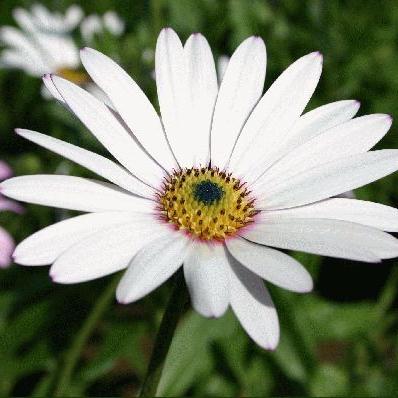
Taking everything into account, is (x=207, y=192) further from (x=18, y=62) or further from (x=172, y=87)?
(x=18, y=62)

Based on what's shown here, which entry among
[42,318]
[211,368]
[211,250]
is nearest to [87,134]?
[42,318]

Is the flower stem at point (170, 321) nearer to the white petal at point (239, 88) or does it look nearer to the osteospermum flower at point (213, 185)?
the osteospermum flower at point (213, 185)

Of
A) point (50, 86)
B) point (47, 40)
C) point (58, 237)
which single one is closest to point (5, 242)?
point (50, 86)

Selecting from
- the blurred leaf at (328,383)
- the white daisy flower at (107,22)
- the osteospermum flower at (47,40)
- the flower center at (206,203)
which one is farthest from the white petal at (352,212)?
the white daisy flower at (107,22)

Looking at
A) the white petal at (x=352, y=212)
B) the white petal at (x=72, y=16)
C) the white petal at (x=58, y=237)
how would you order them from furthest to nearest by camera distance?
1. the white petal at (x=72, y=16)
2. the white petal at (x=352, y=212)
3. the white petal at (x=58, y=237)

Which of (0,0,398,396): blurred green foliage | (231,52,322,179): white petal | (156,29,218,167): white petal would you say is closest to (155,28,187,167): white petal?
(156,29,218,167): white petal

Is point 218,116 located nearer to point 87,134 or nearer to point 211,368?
point 211,368

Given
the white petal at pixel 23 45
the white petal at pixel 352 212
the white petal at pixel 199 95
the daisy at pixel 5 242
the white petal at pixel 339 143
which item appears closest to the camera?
the white petal at pixel 352 212
